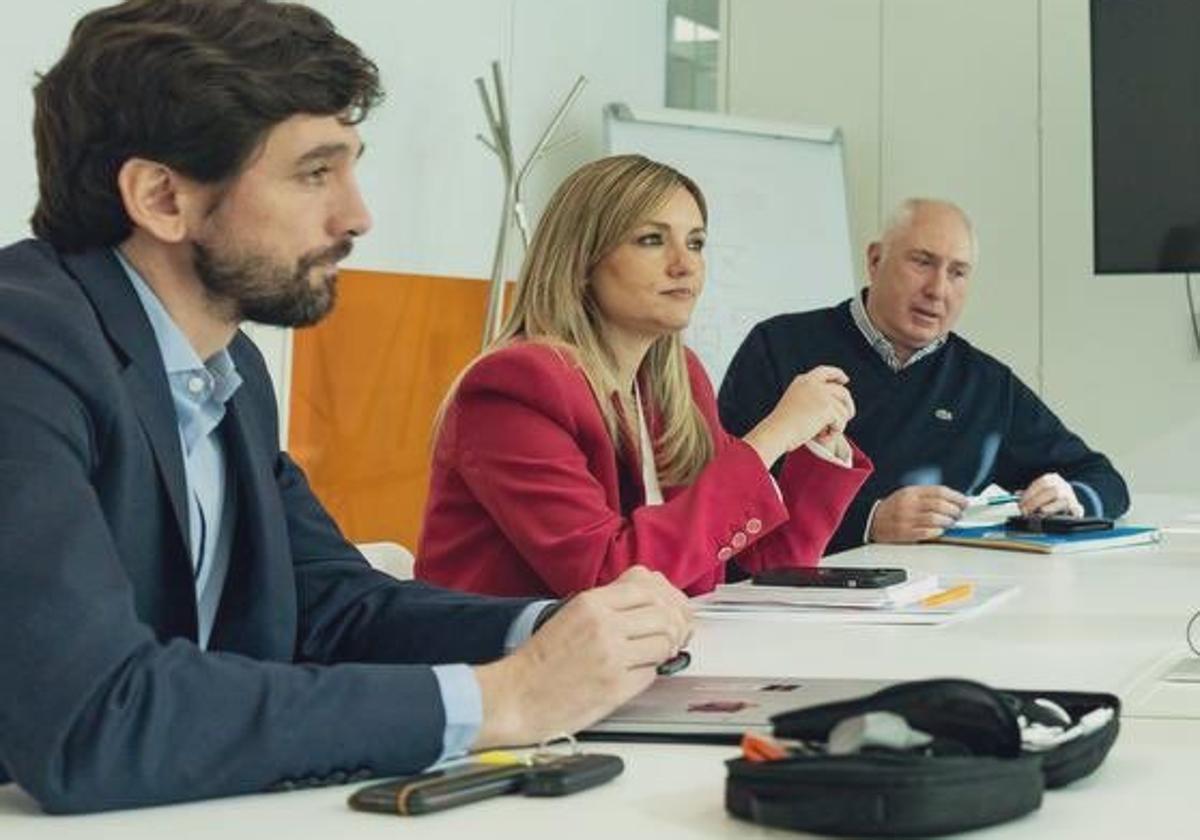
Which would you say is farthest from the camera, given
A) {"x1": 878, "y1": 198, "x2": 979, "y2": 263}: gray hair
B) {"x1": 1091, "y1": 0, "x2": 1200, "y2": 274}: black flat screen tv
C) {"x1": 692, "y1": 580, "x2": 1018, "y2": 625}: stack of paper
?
{"x1": 1091, "y1": 0, "x2": 1200, "y2": 274}: black flat screen tv

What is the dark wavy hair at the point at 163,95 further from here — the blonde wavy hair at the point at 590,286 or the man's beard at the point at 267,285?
the blonde wavy hair at the point at 590,286

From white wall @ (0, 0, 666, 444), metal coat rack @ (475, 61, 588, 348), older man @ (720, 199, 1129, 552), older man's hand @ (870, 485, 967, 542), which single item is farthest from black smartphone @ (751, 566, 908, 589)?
metal coat rack @ (475, 61, 588, 348)

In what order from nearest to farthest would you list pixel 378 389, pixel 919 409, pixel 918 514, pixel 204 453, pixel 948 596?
pixel 204 453 < pixel 948 596 < pixel 918 514 < pixel 919 409 < pixel 378 389

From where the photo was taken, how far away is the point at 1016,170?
577 cm

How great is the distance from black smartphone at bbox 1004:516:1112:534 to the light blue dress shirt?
5.35 ft

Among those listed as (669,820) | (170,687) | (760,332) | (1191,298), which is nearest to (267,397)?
(170,687)

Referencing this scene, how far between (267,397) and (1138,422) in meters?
4.29

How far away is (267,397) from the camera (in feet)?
5.90

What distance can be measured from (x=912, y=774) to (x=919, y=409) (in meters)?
2.99

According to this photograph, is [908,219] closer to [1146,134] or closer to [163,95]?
[1146,134]

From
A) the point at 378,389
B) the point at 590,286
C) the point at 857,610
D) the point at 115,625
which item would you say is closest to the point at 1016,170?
the point at 378,389

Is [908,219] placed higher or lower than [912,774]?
higher

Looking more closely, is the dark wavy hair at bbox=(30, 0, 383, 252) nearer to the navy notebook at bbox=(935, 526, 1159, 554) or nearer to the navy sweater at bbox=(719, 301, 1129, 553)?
the navy notebook at bbox=(935, 526, 1159, 554)

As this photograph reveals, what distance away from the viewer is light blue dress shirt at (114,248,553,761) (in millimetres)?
1575
